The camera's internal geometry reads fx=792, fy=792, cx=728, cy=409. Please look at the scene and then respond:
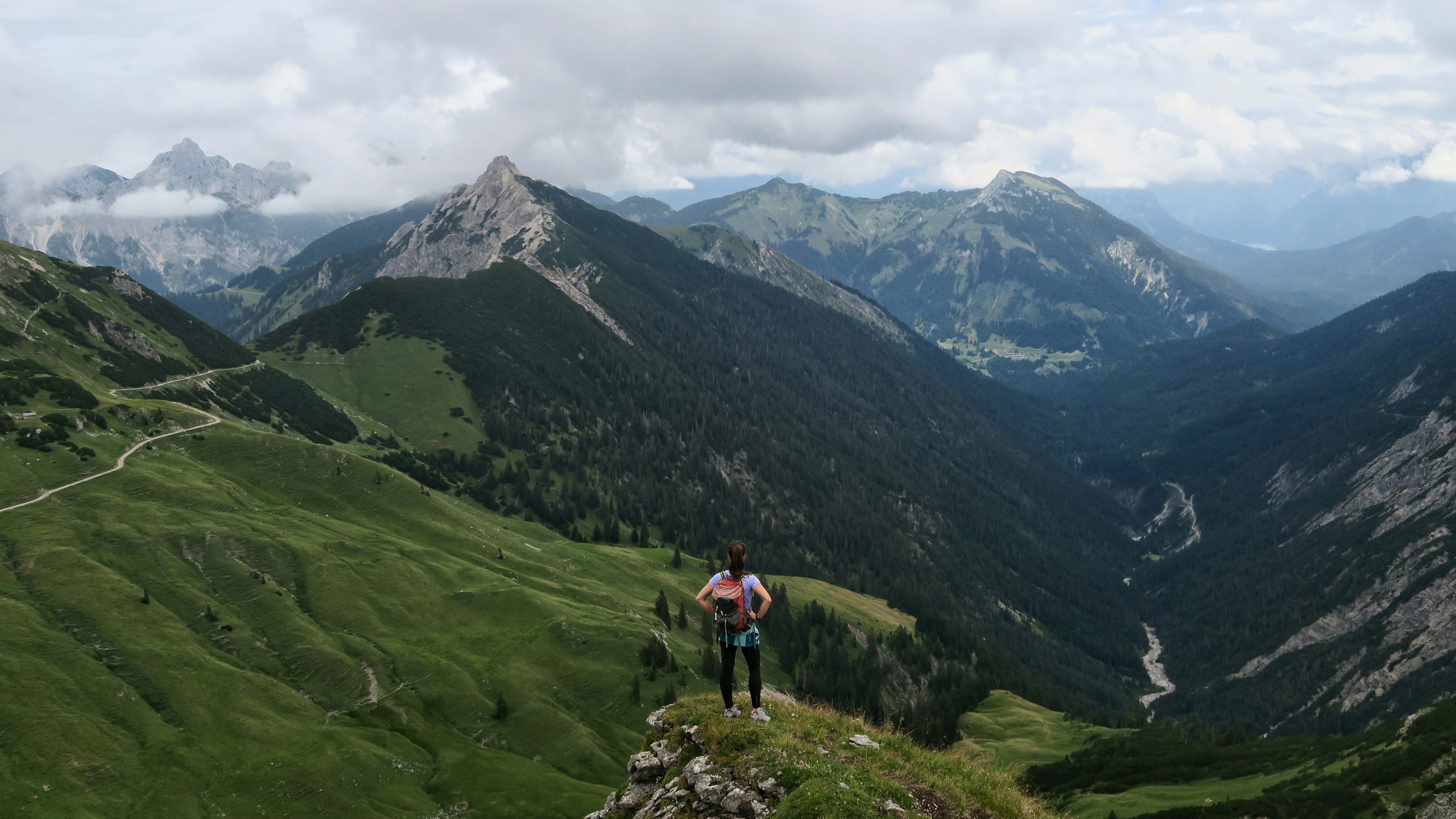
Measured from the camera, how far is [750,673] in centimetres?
3109

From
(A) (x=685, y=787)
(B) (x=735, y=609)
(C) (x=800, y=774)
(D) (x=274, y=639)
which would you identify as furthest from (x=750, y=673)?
(D) (x=274, y=639)

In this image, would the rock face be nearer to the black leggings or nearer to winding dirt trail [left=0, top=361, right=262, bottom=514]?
the black leggings

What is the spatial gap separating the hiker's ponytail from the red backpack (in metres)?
A: 0.29

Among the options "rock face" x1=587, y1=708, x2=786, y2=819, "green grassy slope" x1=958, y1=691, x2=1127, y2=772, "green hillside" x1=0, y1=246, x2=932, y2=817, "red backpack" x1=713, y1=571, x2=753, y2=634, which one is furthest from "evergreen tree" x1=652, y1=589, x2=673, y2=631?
"red backpack" x1=713, y1=571, x2=753, y2=634

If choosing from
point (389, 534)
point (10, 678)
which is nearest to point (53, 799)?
point (10, 678)

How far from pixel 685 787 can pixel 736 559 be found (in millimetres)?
9952

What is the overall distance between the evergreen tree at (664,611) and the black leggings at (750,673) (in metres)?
124

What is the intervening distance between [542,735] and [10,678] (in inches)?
2290

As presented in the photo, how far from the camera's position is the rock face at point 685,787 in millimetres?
28422

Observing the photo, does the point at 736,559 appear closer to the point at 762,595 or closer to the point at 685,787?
the point at 762,595

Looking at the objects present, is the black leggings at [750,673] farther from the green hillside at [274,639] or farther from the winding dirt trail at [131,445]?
the winding dirt trail at [131,445]

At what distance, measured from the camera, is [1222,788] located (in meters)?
115

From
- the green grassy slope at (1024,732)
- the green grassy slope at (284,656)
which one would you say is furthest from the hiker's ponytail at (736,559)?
the green grassy slope at (1024,732)

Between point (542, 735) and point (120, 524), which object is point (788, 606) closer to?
point (542, 735)
